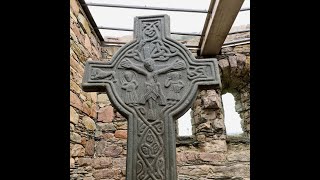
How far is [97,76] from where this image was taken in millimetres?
1911

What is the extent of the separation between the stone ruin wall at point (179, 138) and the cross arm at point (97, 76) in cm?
150

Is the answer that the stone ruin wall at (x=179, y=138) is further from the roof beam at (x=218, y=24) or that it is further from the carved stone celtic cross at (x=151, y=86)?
the carved stone celtic cross at (x=151, y=86)

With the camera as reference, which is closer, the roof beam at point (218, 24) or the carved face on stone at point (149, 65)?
the carved face on stone at point (149, 65)

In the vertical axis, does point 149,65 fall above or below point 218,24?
below

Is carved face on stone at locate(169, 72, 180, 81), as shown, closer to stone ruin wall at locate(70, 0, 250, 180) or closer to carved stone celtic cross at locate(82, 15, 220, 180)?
carved stone celtic cross at locate(82, 15, 220, 180)

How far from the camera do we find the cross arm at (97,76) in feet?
6.20

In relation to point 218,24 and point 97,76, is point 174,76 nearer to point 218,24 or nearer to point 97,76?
point 97,76

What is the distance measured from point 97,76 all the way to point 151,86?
39 centimetres

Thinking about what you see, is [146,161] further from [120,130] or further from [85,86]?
[120,130]

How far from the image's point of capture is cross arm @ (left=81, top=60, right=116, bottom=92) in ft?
6.20

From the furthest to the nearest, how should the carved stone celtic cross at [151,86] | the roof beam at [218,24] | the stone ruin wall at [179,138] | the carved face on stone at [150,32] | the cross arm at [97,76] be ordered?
the stone ruin wall at [179,138]
the roof beam at [218,24]
the carved face on stone at [150,32]
the cross arm at [97,76]
the carved stone celtic cross at [151,86]

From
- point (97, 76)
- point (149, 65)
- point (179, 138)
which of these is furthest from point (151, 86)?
point (179, 138)

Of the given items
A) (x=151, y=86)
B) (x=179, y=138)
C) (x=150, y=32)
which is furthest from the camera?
(x=179, y=138)

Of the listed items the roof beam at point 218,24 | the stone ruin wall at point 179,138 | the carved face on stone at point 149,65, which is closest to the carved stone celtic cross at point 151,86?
the carved face on stone at point 149,65
